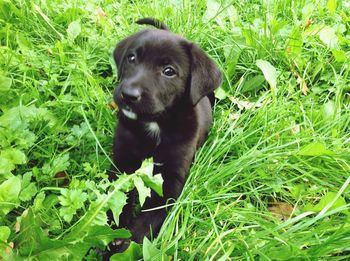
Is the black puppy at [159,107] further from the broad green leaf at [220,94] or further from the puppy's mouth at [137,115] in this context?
the broad green leaf at [220,94]

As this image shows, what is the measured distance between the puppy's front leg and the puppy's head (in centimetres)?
25

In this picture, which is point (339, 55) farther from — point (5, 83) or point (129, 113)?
point (5, 83)

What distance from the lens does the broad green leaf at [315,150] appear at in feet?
8.54

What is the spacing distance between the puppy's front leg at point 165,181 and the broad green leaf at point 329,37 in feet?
5.18

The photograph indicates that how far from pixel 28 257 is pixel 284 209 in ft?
4.46

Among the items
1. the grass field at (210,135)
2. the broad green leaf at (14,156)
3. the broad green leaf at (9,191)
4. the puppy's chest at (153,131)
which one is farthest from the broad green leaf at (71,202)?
the puppy's chest at (153,131)

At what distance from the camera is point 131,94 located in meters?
2.26

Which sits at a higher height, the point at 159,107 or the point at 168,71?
the point at 168,71

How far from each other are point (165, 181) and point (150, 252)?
58cm

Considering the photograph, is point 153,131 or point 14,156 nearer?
point 14,156

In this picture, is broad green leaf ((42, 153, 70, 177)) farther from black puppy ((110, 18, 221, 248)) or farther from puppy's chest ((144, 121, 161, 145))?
puppy's chest ((144, 121, 161, 145))

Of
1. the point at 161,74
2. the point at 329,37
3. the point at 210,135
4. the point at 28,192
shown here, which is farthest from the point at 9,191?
the point at 329,37

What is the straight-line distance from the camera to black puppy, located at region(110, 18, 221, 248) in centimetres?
237

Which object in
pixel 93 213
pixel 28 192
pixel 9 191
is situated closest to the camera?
pixel 93 213
